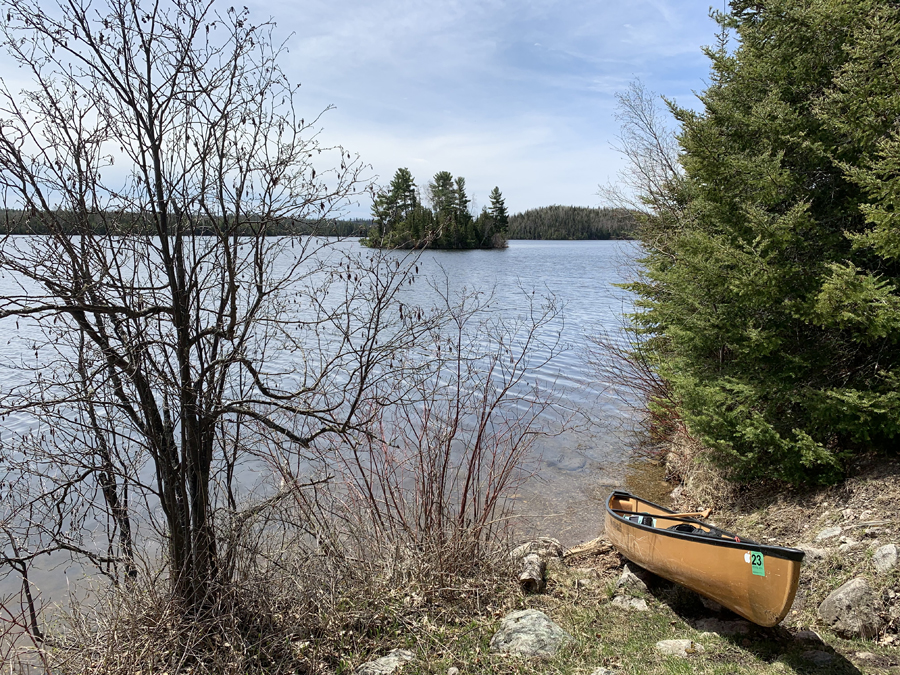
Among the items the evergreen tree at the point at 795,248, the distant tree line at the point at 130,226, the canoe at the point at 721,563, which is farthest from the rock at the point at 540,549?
the distant tree line at the point at 130,226

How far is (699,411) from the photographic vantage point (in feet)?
25.3

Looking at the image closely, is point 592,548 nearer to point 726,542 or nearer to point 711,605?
point 711,605

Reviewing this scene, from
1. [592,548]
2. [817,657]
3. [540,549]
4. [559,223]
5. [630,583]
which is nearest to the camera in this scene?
[817,657]

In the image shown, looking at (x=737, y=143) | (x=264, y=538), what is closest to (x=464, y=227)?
(x=737, y=143)

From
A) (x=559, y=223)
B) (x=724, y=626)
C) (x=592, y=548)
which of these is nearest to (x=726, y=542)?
(x=724, y=626)

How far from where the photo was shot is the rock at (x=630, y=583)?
18.7 feet

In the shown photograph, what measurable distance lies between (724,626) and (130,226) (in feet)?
17.5

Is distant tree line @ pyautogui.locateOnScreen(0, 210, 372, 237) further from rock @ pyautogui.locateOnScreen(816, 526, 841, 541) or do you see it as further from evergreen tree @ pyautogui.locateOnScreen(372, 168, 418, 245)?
rock @ pyautogui.locateOnScreen(816, 526, 841, 541)

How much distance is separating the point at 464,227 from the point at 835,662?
169 ft

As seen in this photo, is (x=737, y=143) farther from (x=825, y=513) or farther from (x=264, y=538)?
(x=264, y=538)

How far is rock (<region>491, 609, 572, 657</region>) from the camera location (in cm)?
444

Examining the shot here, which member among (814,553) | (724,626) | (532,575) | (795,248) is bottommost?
(724,626)

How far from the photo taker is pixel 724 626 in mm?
4906

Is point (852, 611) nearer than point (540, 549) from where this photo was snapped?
Yes
